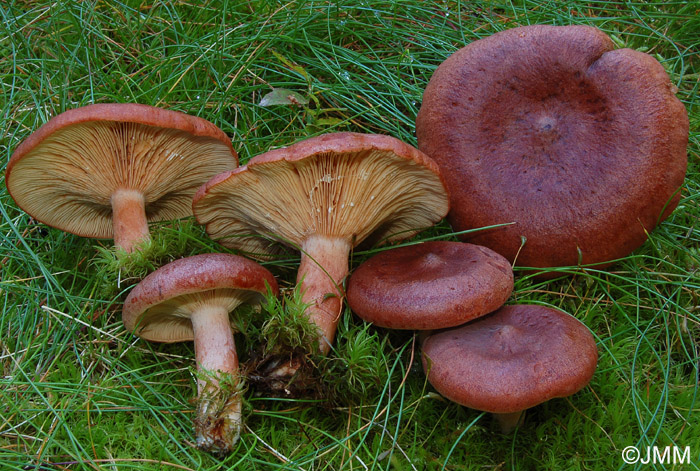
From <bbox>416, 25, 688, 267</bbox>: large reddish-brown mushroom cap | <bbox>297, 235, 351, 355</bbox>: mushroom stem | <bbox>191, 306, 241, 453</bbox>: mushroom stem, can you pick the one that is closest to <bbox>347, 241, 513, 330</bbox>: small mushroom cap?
<bbox>297, 235, 351, 355</bbox>: mushroom stem

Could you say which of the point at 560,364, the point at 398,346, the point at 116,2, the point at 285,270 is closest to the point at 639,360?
the point at 560,364

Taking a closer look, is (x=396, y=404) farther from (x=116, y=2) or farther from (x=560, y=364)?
(x=116, y=2)

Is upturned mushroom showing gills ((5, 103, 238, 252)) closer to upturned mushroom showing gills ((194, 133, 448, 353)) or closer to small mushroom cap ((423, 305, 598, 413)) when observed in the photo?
upturned mushroom showing gills ((194, 133, 448, 353))

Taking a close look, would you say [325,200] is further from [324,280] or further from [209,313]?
[209,313]

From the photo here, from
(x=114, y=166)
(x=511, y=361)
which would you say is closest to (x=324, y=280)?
(x=511, y=361)

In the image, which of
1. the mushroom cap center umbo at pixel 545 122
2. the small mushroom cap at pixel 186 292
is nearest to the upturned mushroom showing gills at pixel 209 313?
the small mushroom cap at pixel 186 292
